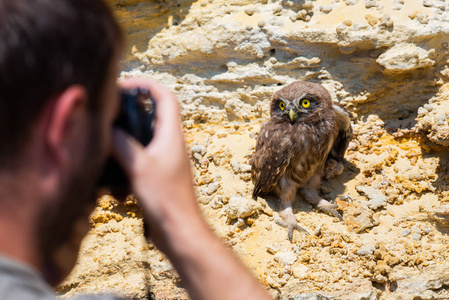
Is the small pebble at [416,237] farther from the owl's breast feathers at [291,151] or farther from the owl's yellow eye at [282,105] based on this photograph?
the owl's yellow eye at [282,105]

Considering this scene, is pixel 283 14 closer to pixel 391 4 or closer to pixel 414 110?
pixel 391 4

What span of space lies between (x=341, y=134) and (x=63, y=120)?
4.45m

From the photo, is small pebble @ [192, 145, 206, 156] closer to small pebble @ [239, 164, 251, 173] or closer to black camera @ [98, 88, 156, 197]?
small pebble @ [239, 164, 251, 173]

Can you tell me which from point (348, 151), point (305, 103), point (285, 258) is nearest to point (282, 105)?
point (305, 103)

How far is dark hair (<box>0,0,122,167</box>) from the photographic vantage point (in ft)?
2.75

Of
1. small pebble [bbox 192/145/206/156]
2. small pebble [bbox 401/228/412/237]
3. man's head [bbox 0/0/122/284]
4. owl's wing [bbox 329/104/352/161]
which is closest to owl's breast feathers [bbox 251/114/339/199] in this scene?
owl's wing [bbox 329/104/352/161]

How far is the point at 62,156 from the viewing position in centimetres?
88

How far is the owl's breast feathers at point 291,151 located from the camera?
4711 mm

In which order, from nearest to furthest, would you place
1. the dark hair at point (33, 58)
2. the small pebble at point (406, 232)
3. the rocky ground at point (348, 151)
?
the dark hair at point (33, 58) → the rocky ground at point (348, 151) → the small pebble at point (406, 232)

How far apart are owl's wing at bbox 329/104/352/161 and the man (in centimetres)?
401

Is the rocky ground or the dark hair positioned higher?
the dark hair

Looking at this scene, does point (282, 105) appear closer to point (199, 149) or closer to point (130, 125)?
point (199, 149)

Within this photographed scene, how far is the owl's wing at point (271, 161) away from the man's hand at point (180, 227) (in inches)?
141

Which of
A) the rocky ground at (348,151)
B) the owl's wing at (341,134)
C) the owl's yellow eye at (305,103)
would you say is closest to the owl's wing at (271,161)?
the rocky ground at (348,151)
